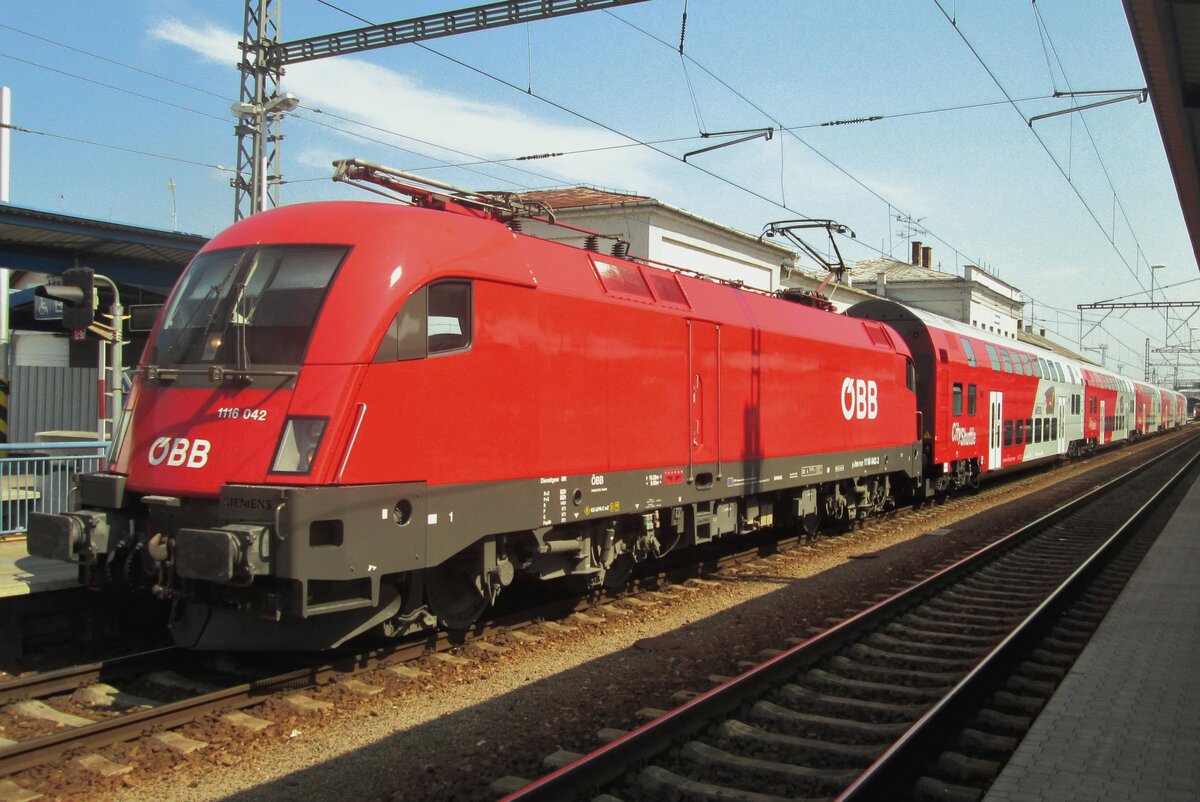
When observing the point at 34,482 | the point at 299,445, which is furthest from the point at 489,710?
the point at 34,482

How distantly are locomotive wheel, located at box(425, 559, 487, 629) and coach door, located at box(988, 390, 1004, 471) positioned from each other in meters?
17.1

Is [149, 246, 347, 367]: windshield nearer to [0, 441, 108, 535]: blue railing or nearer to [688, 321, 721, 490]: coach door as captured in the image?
[0, 441, 108, 535]: blue railing

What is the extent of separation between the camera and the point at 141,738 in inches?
229

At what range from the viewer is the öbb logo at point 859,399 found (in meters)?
14.0

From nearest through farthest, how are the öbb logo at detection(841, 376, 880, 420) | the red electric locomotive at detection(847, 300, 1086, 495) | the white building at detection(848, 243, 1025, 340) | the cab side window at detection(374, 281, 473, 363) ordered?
the cab side window at detection(374, 281, 473, 363)
the öbb logo at detection(841, 376, 880, 420)
the red electric locomotive at detection(847, 300, 1086, 495)
the white building at detection(848, 243, 1025, 340)

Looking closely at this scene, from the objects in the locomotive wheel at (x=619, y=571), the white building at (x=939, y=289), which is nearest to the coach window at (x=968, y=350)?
the locomotive wheel at (x=619, y=571)

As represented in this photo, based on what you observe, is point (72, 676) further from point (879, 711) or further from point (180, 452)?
point (879, 711)

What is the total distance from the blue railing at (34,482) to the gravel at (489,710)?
5635 millimetres

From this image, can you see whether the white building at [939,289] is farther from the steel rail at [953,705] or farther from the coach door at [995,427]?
the steel rail at [953,705]

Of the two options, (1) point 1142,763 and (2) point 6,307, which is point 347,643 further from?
(2) point 6,307

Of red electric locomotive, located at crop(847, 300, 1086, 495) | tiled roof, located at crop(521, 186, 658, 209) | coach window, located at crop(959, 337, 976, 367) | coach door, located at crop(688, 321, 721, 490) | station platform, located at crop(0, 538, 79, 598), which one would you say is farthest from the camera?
tiled roof, located at crop(521, 186, 658, 209)

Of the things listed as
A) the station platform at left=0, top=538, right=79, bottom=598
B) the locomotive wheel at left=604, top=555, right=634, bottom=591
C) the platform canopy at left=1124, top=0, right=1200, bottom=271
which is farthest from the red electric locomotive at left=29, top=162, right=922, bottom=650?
the platform canopy at left=1124, top=0, right=1200, bottom=271

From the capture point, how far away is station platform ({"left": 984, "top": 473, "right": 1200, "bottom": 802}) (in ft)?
16.2

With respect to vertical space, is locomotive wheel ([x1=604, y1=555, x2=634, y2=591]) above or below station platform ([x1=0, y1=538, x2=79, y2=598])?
below
